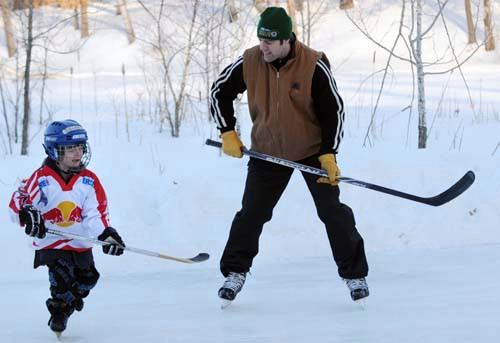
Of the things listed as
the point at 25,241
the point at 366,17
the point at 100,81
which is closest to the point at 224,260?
the point at 25,241

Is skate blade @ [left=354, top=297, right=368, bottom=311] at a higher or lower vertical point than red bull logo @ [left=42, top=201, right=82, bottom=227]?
lower

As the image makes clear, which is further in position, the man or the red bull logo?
the man

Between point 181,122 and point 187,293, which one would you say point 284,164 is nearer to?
point 187,293

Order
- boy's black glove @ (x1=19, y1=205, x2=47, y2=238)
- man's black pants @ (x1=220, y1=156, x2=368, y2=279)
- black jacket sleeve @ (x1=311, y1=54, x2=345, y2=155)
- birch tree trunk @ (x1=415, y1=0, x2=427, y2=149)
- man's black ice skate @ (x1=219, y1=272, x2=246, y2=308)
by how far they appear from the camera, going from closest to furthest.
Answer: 1. boy's black glove @ (x1=19, y1=205, x2=47, y2=238)
2. black jacket sleeve @ (x1=311, y1=54, x2=345, y2=155)
3. man's black pants @ (x1=220, y1=156, x2=368, y2=279)
4. man's black ice skate @ (x1=219, y1=272, x2=246, y2=308)
5. birch tree trunk @ (x1=415, y1=0, x2=427, y2=149)

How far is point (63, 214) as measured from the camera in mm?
3900

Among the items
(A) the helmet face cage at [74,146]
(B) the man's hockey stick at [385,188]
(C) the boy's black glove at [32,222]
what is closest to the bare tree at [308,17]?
(B) the man's hockey stick at [385,188]

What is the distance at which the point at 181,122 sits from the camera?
9648 mm

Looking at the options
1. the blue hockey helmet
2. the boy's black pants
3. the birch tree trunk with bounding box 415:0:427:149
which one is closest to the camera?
Result: the blue hockey helmet

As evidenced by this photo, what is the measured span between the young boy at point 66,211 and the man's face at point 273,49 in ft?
2.94

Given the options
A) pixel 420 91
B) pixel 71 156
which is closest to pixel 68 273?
pixel 71 156

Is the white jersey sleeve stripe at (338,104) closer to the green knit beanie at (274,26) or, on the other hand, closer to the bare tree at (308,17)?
the green knit beanie at (274,26)

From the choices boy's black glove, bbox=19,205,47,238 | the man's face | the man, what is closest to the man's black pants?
the man

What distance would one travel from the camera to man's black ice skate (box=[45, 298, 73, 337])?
389 cm

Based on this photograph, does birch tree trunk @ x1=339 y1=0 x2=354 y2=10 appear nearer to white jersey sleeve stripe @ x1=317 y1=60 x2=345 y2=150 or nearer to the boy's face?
white jersey sleeve stripe @ x1=317 y1=60 x2=345 y2=150
